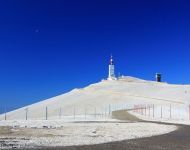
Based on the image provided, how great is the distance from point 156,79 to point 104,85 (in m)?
38.5

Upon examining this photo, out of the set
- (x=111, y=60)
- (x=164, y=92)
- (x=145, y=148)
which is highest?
(x=111, y=60)

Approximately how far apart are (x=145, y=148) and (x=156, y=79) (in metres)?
159

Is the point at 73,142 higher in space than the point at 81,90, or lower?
lower

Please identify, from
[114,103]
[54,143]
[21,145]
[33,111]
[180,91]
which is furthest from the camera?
[180,91]

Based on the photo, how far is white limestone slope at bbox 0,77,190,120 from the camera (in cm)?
9275

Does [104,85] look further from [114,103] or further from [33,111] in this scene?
[33,111]

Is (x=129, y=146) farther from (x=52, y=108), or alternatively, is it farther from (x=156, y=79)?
(x=156, y=79)

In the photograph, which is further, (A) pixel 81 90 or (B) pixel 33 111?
(A) pixel 81 90

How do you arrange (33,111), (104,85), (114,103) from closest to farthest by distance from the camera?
(33,111) < (114,103) < (104,85)

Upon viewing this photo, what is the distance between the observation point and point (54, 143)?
21875mm

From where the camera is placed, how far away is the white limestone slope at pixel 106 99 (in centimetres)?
9275

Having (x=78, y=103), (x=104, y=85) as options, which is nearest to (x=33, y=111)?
(x=78, y=103)

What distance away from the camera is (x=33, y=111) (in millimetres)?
94438

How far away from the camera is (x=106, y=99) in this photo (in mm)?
110125
